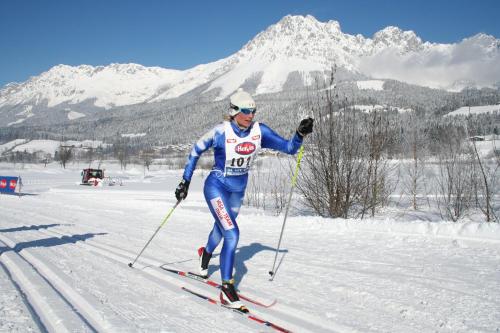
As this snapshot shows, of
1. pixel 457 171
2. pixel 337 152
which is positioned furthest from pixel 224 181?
pixel 457 171

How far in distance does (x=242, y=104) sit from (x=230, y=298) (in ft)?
7.35

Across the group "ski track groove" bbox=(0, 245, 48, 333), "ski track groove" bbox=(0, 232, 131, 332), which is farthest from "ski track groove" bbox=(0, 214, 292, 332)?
"ski track groove" bbox=(0, 245, 48, 333)

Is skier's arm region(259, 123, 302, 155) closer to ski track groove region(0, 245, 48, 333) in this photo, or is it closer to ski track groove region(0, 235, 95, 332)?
ski track groove region(0, 235, 95, 332)

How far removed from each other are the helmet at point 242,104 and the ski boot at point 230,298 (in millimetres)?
2015

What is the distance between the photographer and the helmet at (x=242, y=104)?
4891mm

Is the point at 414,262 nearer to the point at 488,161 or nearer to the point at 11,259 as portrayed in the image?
the point at 11,259

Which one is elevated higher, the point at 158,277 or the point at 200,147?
the point at 200,147

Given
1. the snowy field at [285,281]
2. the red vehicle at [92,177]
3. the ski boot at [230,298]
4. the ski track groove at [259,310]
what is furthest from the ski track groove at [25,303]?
the red vehicle at [92,177]

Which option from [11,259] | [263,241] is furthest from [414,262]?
[11,259]

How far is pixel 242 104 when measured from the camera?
4.89 metres

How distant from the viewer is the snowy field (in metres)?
3.83

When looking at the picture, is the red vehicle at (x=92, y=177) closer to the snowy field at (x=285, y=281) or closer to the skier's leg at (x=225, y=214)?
the snowy field at (x=285, y=281)

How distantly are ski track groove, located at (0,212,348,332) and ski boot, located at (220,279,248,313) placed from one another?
139 mm

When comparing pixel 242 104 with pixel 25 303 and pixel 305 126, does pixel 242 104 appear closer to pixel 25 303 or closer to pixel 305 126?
pixel 305 126
